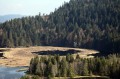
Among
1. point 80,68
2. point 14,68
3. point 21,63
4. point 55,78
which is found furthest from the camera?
point 21,63

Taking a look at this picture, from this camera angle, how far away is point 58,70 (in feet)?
413

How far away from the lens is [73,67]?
424 ft

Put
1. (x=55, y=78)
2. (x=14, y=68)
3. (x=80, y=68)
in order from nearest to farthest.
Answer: (x=55, y=78)
(x=80, y=68)
(x=14, y=68)

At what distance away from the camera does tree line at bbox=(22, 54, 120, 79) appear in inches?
4931

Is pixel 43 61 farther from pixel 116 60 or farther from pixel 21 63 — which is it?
pixel 21 63

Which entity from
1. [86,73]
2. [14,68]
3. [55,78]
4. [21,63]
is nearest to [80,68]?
[86,73]

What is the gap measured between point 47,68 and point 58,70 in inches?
193

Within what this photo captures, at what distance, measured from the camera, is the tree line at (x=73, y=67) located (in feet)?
411

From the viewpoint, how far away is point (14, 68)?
16100cm

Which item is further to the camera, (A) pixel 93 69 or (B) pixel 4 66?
(B) pixel 4 66

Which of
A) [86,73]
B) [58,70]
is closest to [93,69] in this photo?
[86,73]

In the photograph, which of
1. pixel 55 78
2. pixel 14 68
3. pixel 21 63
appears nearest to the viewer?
pixel 55 78

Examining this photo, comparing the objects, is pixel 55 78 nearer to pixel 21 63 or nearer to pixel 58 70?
pixel 58 70

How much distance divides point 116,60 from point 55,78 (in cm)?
2885
